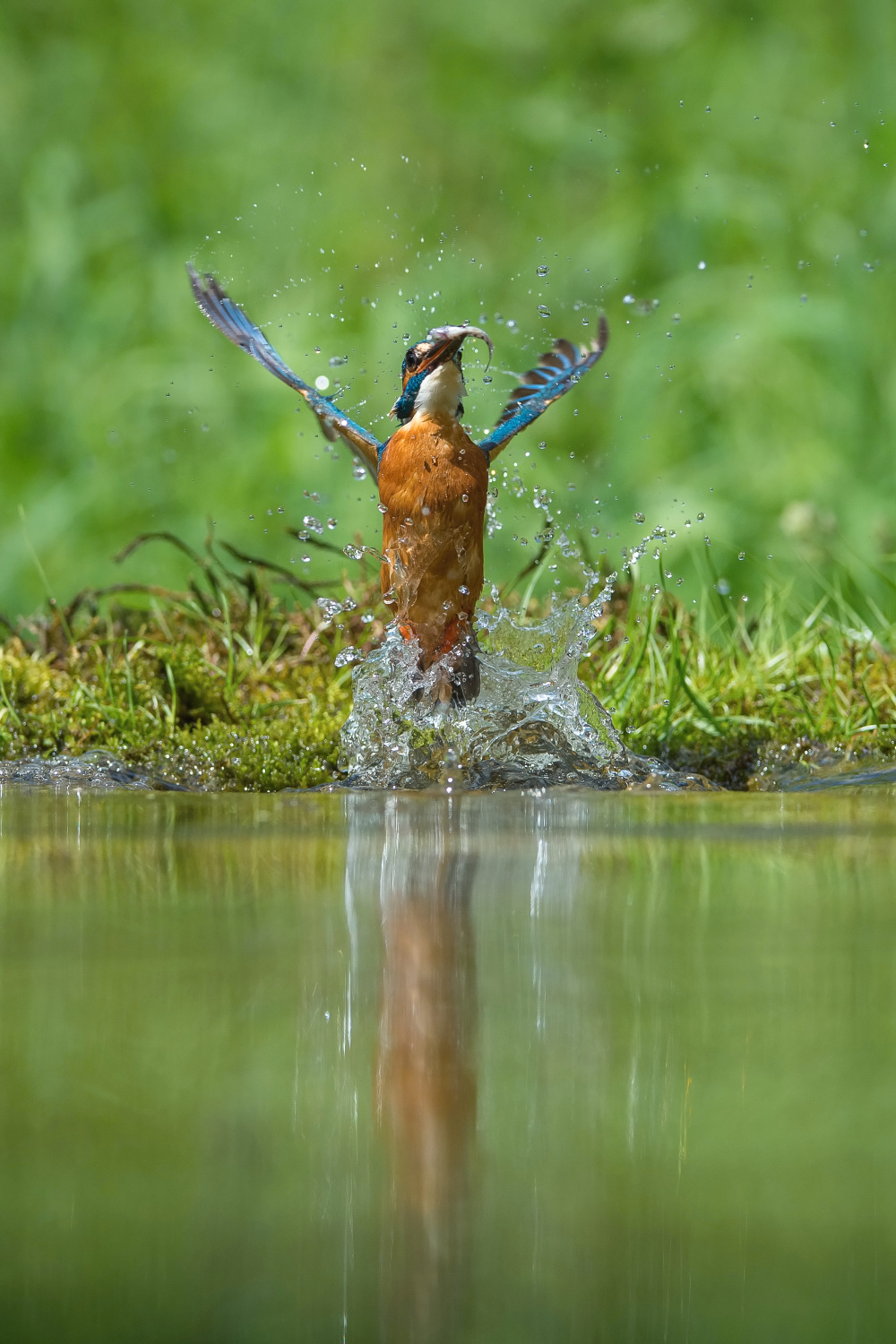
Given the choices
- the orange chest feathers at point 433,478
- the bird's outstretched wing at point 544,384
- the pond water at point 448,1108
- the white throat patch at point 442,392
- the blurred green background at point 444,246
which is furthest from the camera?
the blurred green background at point 444,246

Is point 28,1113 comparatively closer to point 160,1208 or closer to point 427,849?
point 160,1208

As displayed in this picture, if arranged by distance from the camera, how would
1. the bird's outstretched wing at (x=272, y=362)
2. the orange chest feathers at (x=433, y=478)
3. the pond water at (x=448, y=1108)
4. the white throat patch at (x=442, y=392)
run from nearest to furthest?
the pond water at (x=448, y=1108), the orange chest feathers at (x=433, y=478), the white throat patch at (x=442, y=392), the bird's outstretched wing at (x=272, y=362)

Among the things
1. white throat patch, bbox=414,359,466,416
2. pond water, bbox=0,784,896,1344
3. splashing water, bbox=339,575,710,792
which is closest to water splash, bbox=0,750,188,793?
splashing water, bbox=339,575,710,792

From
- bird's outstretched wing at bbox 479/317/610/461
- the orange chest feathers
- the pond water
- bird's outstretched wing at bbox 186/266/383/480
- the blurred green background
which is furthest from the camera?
the blurred green background

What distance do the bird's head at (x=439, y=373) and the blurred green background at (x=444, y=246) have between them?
2095mm

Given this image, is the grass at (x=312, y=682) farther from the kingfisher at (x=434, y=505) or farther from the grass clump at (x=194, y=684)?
the kingfisher at (x=434, y=505)

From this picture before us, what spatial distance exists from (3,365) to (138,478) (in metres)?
0.99

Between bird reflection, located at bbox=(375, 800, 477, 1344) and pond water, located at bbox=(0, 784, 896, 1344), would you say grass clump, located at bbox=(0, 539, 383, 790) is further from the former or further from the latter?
bird reflection, located at bbox=(375, 800, 477, 1344)

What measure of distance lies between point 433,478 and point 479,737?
22.8 inches

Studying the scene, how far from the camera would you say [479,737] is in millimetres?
3205

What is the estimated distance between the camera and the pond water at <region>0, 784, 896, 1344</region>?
0.72m

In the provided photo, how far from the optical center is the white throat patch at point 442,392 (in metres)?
3.10

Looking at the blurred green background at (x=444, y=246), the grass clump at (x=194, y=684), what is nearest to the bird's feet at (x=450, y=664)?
the grass clump at (x=194, y=684)

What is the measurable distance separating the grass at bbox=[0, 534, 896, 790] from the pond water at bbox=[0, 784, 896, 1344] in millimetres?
1619
